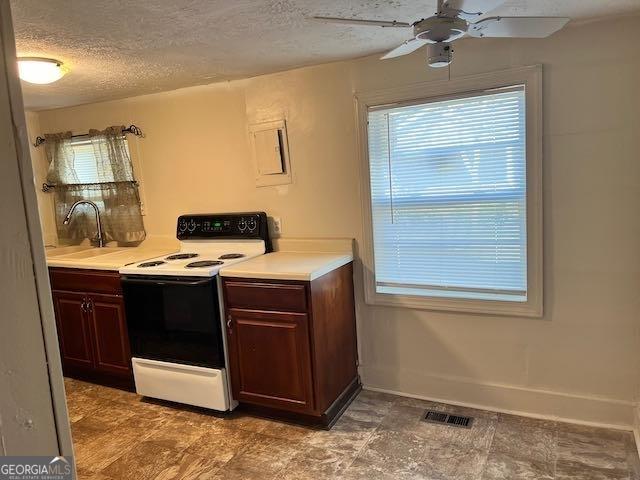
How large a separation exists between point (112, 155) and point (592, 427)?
3690mm

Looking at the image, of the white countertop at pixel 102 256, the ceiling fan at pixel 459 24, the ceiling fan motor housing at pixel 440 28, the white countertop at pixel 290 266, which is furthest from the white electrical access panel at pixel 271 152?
the ceiling fan motor housing at pixel 440 28

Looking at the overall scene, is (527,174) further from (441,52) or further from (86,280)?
(86,280)

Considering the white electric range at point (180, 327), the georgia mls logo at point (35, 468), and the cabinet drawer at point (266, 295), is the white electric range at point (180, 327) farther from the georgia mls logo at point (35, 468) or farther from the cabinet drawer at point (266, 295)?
the georgia mls logo at point (35, 468)

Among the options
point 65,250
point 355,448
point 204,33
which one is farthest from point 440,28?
point 65,250

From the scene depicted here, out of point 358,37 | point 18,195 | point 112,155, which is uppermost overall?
point 358,37

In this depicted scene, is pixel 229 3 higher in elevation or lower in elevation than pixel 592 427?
higher

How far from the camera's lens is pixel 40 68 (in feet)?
8.15

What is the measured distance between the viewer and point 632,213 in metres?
2.29

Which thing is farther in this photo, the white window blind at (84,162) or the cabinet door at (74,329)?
the white window blind at (84,162)

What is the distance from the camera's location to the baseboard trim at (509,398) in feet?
8.07

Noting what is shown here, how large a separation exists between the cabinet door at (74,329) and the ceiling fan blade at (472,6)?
286 centimetres

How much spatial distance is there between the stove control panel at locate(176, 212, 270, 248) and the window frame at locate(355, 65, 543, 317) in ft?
2.40

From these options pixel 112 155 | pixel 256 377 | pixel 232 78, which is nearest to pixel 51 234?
pixel 112 155

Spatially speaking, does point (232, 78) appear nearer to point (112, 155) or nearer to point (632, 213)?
point (112, 155)
